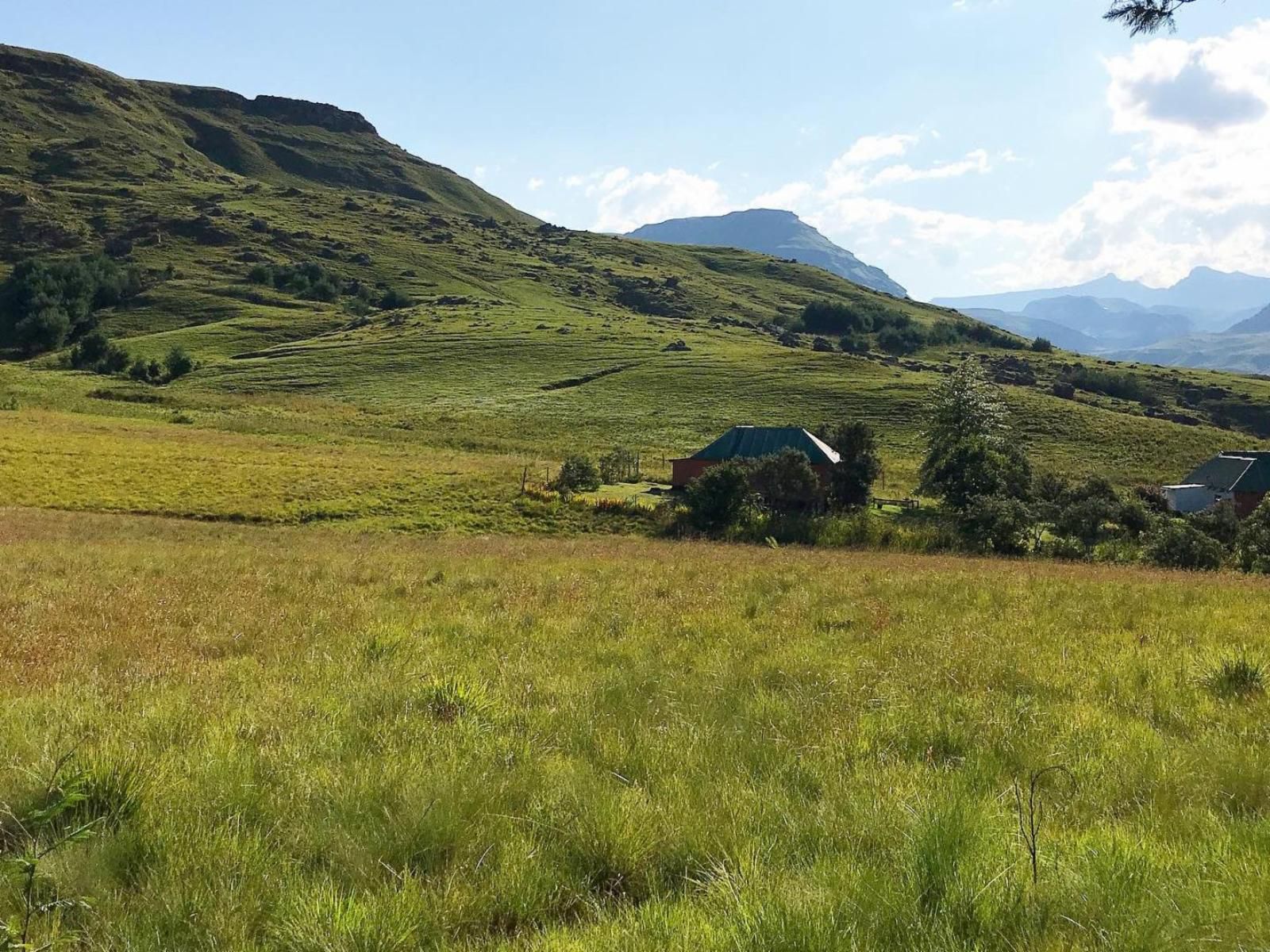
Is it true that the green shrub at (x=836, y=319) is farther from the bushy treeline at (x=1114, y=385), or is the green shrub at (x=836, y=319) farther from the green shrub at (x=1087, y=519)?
the green shrub at (x=1087, y=519)

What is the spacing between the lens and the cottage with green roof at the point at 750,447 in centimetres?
5578

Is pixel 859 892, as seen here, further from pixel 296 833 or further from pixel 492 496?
pixel 492 496

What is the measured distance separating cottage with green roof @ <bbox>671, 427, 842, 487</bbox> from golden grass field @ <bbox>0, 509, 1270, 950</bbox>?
46510 mm

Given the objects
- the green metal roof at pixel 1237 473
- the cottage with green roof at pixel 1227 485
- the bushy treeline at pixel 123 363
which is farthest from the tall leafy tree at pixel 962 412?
the bushy treeline at pixel 123 363

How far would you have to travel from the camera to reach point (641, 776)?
15.0ft

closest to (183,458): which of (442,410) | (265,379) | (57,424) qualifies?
(57,424)

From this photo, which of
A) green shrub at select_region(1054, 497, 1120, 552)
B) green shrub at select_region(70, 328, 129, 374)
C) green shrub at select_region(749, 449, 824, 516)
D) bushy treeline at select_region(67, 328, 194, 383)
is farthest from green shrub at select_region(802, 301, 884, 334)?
green shrub at select_region(749, 449, 824, 516)

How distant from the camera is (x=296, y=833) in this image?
3766 mm

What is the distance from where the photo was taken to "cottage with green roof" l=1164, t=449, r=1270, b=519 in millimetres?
64375

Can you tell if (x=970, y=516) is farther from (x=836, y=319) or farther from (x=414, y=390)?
(x=836, y=319)

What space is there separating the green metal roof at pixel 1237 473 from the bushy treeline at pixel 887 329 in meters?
103

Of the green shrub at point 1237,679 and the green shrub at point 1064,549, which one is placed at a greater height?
the green shrub at point 1237,679

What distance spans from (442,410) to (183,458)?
43.3 meters

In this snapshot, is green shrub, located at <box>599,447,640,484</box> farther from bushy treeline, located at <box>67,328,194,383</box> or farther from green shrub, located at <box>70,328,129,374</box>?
green shrub, located at <box>70,328,129,374</box>
